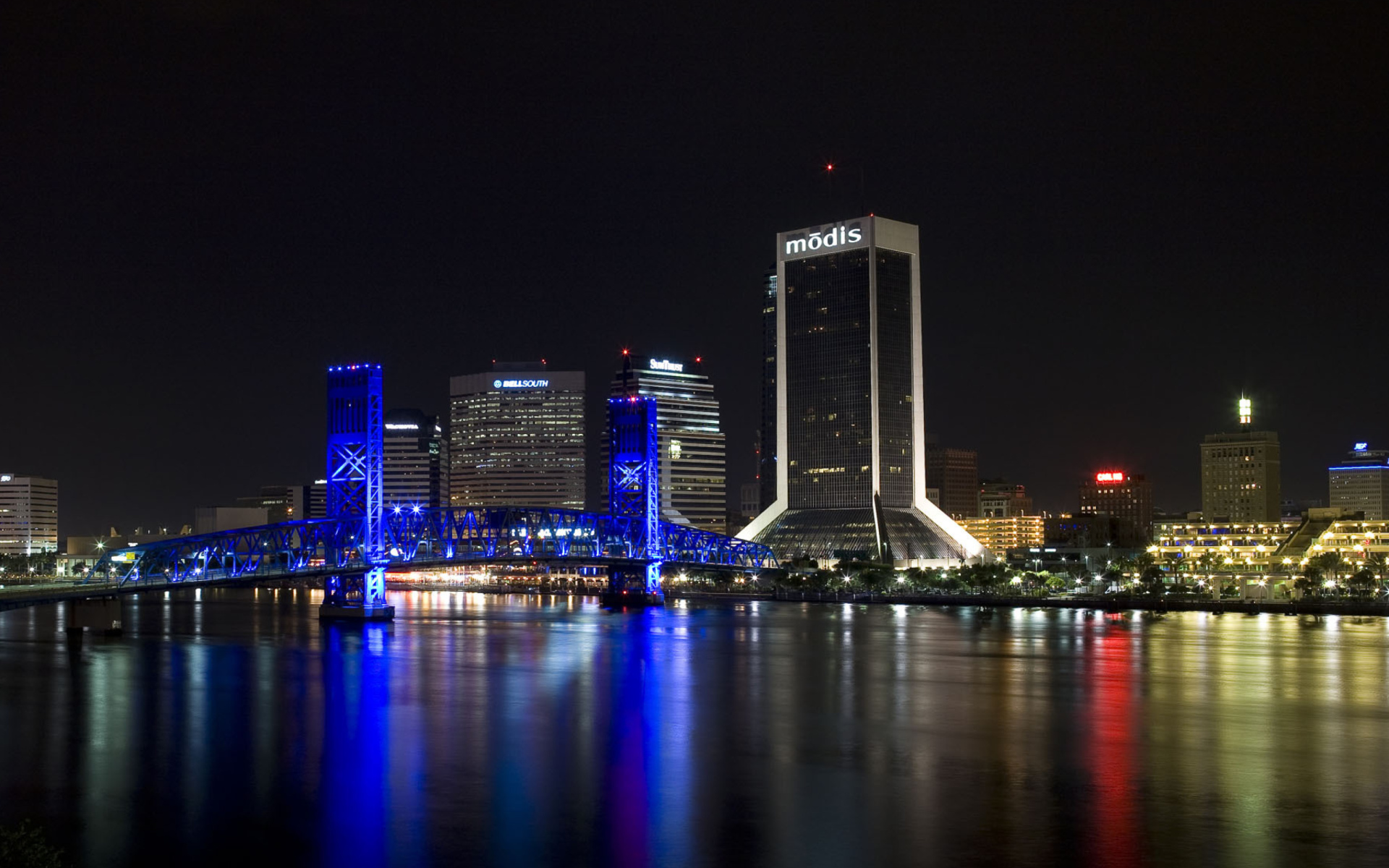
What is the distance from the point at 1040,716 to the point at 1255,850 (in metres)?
25.5

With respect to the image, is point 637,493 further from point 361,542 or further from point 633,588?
point 361,542

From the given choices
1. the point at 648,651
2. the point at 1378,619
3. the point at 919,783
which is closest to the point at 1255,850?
the point at 919,783

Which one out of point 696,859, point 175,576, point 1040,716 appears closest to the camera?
point 696,859

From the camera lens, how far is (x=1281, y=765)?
4947 centimetres

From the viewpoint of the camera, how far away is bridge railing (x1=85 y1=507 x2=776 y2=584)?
113188mm

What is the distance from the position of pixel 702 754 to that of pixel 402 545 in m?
92.6

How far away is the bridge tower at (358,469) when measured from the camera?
416 ft

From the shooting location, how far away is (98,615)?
11056 cm

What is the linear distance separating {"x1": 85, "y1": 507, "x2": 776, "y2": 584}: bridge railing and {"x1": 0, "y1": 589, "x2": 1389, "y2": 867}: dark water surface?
45.2ft

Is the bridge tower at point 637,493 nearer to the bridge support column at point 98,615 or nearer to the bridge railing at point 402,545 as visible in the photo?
the bridge railing at point 402,545

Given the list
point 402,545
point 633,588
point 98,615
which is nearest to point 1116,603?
A: point 633,588

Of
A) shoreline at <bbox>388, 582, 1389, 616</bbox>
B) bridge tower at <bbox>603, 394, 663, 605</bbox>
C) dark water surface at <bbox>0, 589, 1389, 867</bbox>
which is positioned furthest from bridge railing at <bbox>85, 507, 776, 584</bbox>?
dark water surface at <bbox>0, 589, 1389, 867</bbox>

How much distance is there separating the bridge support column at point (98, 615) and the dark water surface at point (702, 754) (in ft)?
21.8

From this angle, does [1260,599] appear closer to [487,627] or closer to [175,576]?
[487,627]
